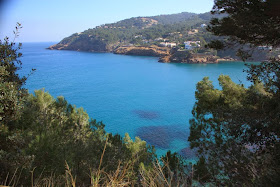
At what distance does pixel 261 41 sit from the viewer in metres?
4.60

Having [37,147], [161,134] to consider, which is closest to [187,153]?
[161,134]

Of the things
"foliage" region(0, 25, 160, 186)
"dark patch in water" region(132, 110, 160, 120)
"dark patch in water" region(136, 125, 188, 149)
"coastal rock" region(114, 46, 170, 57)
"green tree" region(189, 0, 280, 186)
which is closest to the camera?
"foliage" region(0, 25, 160, 186)

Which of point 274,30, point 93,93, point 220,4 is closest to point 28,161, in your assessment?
point 220,4

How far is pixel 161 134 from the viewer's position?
48.6 feet

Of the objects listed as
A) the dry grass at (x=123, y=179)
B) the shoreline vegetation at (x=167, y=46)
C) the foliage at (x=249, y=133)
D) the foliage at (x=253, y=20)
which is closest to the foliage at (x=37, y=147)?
the dry grass at (x=123, y=179)

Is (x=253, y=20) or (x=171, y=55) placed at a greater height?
(x=171, y=55)

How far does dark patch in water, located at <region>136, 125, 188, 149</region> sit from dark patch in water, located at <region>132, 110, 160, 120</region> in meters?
2.32

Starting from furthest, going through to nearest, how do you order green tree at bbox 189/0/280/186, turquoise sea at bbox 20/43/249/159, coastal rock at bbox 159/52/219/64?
coastal rock at bbox 159/52/219/64 → turquoise sea at bbox 20/43/249/159 → green tree at bbox 189/0/280/186

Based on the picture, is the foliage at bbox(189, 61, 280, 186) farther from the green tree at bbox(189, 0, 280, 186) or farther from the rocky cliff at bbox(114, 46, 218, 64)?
the rocky cliff at bbox(114, 46, 218, 64)

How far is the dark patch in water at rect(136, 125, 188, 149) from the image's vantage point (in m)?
13.5

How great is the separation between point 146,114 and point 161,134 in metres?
4.56

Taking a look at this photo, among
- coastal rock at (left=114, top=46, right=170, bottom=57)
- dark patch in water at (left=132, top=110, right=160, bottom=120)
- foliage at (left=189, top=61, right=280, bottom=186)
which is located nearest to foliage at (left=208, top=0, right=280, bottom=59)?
foliage at (left=189, top=61, right=280, bottom=186)

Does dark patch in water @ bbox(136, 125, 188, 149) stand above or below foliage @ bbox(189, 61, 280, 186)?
below

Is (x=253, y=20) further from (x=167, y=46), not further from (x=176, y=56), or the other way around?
(x=167, y=46)
